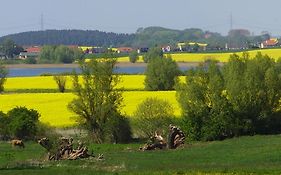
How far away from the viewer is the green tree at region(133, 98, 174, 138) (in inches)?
1809

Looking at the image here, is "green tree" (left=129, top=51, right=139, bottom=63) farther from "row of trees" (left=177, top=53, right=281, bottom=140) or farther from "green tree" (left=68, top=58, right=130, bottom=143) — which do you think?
"green tree" (left=68, top=58, right=130, bottom=143)

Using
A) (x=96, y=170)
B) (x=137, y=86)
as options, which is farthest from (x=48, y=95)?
(x=96, y=170)

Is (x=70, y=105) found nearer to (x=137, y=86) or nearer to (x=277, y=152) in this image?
(x=277, y=152)

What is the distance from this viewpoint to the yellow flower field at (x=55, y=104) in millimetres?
53875

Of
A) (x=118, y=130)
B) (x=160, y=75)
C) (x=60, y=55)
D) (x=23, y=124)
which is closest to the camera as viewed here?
(x=118, y=130)

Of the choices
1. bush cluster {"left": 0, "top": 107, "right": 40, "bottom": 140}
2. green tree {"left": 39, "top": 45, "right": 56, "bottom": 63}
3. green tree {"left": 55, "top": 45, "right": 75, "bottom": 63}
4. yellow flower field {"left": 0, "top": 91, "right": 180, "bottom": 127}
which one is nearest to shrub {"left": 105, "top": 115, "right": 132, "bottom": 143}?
bush cluster {"left": 0, "top": 107, "right": 40, "bottom": 140}

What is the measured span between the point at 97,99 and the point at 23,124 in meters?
5.66

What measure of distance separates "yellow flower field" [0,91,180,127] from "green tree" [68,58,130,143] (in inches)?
139

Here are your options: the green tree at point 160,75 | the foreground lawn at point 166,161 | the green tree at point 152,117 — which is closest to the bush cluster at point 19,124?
the foreground lawn at point 166,161

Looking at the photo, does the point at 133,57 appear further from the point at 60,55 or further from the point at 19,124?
the point at 19,124

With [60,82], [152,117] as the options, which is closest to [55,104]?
[60,82]

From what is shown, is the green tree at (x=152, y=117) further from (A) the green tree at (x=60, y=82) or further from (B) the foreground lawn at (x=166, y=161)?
(A) the green tree at (x=60, y=82)

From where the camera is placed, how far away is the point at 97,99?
48.6 m

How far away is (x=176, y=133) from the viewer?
4138cm
